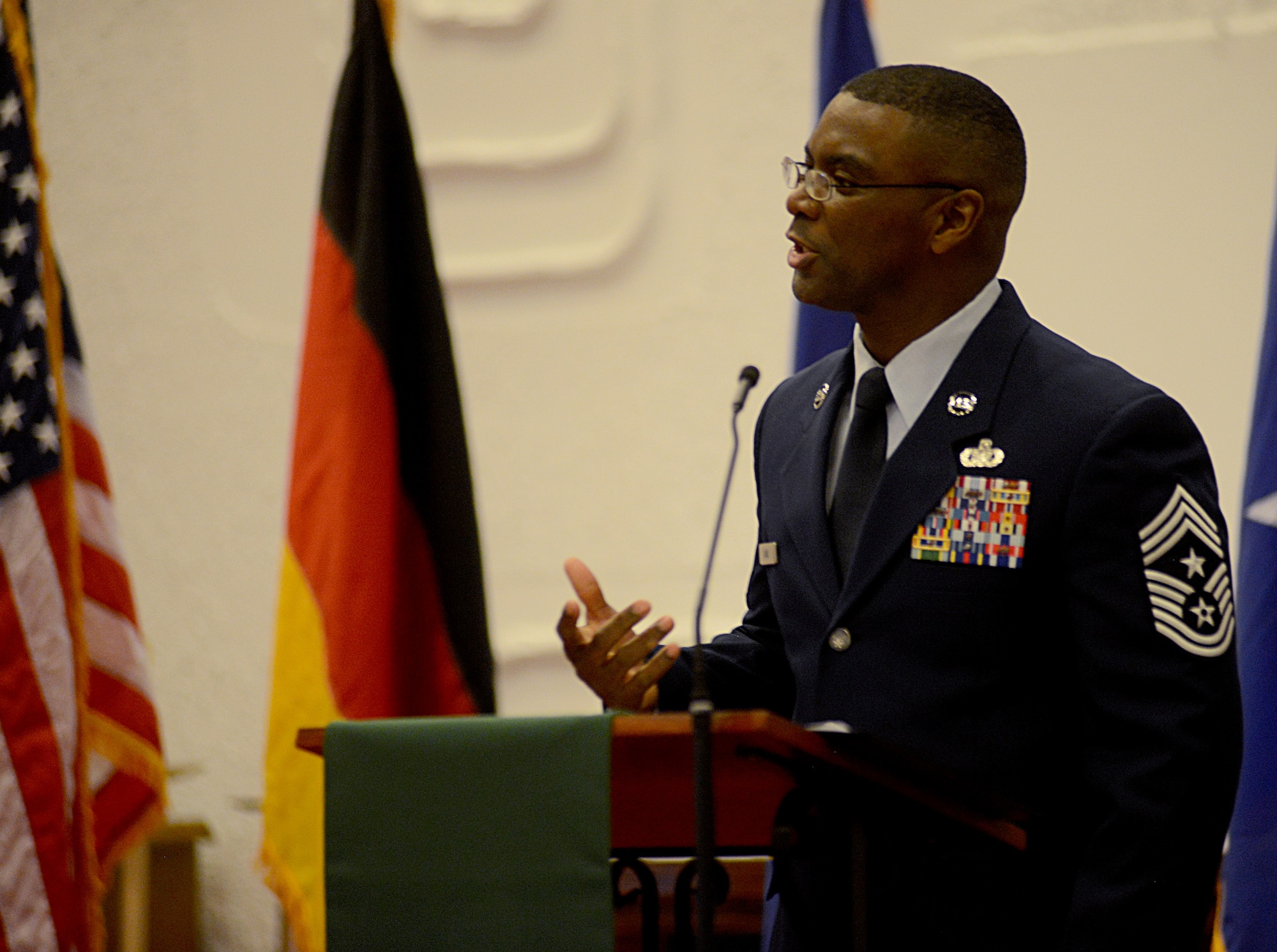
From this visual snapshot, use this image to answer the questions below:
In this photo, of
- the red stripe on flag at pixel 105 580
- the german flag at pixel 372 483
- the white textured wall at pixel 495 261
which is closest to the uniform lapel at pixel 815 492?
the german flag at pixel 372 483

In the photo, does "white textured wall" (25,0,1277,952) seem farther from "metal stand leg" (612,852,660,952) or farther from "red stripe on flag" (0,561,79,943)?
"metal stand leg" (612,852,660,952)

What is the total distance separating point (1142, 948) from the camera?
1214mm

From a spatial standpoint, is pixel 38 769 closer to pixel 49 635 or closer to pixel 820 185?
pixel 49 635

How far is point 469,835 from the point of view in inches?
47.6

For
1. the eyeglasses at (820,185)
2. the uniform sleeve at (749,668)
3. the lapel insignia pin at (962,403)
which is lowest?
the uniform sleeve at (749,668)

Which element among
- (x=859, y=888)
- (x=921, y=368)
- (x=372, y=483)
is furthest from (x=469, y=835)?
(x=372, y=483)

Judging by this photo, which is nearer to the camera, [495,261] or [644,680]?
[644,680]

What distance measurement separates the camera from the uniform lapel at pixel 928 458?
4.65 ft

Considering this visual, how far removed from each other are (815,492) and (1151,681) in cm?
44

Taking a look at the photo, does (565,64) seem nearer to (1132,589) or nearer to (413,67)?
(413,67)

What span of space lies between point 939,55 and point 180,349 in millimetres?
2274

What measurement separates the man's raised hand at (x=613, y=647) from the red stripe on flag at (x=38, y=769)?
1299 mm

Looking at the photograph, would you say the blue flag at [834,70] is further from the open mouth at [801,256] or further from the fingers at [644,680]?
the fingers at [644,680]

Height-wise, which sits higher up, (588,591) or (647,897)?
(588,591)
